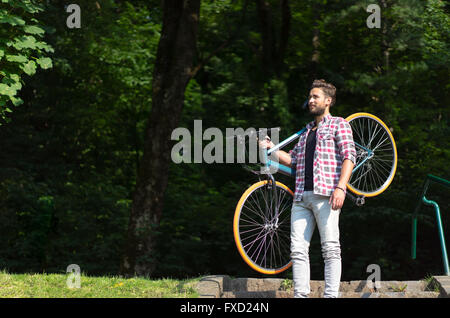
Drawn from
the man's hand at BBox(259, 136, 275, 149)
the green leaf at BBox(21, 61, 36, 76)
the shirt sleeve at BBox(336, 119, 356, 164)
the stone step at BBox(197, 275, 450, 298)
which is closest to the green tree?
the green leaf at BBox(21, 61, 36, 76)

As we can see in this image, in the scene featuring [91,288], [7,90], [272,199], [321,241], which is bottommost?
[91,288]

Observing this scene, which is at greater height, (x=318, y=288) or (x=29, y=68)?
(x=29, y=68)

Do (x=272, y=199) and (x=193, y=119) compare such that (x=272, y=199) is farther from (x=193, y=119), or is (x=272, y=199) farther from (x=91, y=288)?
(x=193, y=119)

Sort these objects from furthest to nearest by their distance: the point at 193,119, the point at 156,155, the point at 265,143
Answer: the point at 193,119 < the point at 156,155 < the point at 265,143

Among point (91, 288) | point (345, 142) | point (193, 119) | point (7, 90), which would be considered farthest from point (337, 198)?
point (193, 119)

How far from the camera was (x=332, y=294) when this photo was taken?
518cm

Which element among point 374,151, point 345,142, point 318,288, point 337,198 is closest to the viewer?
point 337,198

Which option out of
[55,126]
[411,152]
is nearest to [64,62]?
[55,126]

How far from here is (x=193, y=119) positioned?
15.3 m

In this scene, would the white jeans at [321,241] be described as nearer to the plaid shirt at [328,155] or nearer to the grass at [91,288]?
the plaid shirt at [328,155]

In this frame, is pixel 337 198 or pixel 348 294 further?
pixel 348 294

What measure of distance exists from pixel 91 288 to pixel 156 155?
4.35 m

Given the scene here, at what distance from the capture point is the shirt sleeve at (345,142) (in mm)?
5331
